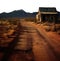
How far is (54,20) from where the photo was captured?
54750 mm

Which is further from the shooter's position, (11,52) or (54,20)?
(54,20)

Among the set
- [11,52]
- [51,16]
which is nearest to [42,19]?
[51,16]

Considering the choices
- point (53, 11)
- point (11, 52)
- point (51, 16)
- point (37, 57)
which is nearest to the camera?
point (37, 57)

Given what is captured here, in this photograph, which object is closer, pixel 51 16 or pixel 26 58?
pixel 26 58

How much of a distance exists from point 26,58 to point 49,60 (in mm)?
1370

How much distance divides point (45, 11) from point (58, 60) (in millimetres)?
47804

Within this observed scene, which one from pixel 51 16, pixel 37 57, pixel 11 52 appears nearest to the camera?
pixel 37 57

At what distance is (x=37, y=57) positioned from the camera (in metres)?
10.4

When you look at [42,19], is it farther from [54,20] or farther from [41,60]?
[41,60]

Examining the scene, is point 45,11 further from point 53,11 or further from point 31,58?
point 31,58

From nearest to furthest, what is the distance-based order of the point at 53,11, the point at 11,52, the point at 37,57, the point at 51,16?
the point at 37,57, the point at 11,52, the point at 51,16, the point at 53,11

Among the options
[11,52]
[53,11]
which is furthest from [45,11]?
[11,52]

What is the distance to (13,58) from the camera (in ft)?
33.4

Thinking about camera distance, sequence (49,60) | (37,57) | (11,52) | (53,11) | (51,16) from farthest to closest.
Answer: (53,11) < (51,16) < (11,52) < (37,57) < (49,60)
